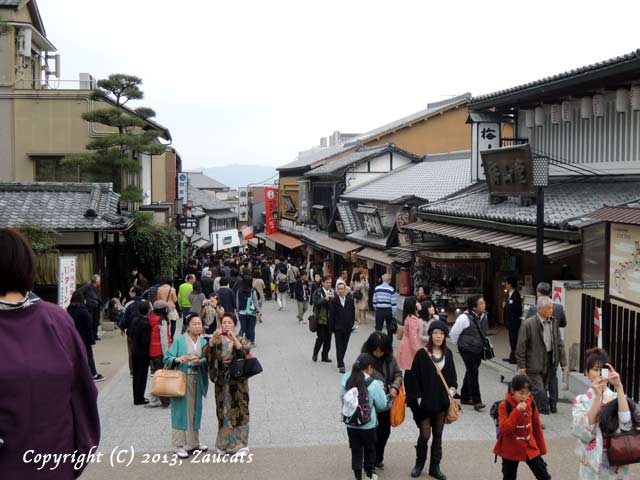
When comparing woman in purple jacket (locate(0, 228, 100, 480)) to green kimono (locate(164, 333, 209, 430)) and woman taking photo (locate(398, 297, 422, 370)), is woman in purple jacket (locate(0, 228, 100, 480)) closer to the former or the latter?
green kimono (locate(164, 333, 209, 430))

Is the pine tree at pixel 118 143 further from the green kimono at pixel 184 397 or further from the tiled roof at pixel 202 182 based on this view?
the tiled roof at pixel 202 182

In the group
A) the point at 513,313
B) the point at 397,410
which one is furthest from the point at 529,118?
the point at 397,410

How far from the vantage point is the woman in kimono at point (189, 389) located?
771 cm

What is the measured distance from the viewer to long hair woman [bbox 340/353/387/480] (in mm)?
6641

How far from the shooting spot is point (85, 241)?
18828 millimetres

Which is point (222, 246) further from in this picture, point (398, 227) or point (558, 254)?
point (558, 254)

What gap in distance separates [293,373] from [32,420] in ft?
32.1

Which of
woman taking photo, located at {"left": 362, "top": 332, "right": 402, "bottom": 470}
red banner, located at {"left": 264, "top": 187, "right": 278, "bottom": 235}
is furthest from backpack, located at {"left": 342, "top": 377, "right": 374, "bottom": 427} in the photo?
red banner, located at {"left": 264, "top": 187, "right": 278, "bottom": 235}

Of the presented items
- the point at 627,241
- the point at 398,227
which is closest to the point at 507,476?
the point at 627,241

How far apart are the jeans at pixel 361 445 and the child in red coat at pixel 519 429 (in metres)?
1.17

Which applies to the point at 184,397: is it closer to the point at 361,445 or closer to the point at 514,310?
the point at 361,445

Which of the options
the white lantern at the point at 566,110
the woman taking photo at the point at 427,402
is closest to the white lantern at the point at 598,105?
the white lantern at the point at 566,110

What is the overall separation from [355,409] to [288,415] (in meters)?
3.25

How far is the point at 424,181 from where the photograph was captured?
27812 millimetres
